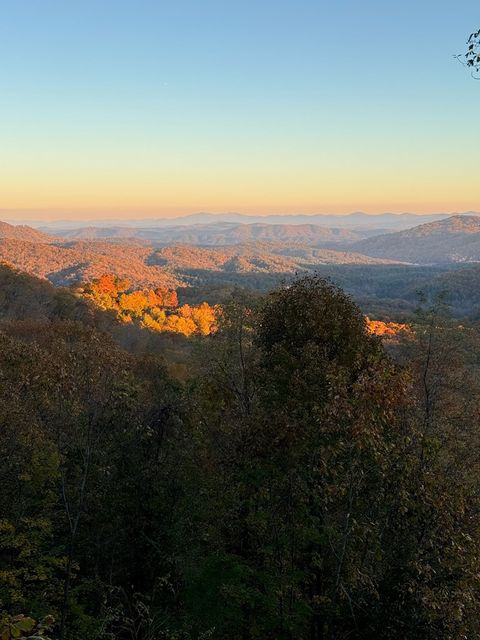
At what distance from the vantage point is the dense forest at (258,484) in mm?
10570

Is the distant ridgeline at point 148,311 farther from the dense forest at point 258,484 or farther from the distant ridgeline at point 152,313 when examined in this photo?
the dense forest at point 258,484

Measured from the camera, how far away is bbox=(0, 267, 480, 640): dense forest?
34.7 feet

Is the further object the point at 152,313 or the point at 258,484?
the point at 152,313

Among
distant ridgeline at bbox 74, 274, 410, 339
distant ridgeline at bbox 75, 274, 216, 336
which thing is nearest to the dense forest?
distant ridgeline at bbox 74, 274, 410, 339

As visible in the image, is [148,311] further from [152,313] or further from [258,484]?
[258,484]

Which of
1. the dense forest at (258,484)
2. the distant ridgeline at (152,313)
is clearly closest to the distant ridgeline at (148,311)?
the distant ridgeline at (152,313)

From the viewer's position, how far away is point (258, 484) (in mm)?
12219

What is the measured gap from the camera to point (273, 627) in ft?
39.1

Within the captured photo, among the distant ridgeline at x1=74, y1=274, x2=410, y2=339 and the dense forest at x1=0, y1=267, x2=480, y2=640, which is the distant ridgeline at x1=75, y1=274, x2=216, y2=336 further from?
the dense forest at x1=0, y1=267, x2=480, y2=640

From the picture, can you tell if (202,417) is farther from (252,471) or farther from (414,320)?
(414,320)

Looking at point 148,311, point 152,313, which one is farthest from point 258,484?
point 148,311

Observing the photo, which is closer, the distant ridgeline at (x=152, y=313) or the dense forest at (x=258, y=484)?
the dense forest at (x=258, y=484)

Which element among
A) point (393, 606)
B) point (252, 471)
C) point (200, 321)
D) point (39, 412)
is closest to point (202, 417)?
point (39, 412)

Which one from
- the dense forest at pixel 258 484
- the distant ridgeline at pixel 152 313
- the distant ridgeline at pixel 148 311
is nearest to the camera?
the dense forest at pixel 258 484
